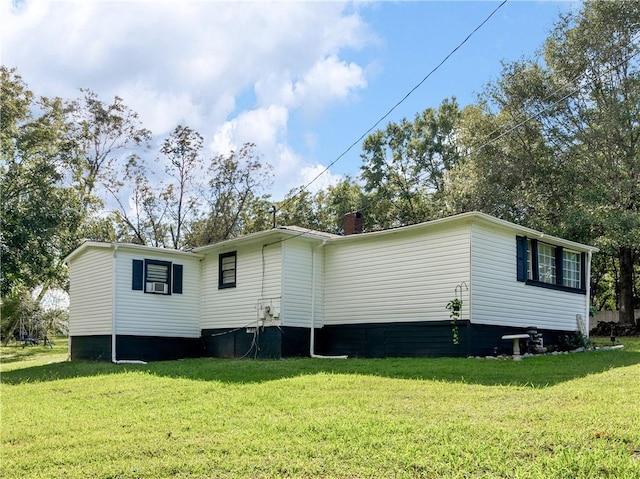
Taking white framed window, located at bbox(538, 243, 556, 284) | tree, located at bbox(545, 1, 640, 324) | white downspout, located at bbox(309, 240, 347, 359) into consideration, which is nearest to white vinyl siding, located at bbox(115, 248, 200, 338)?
white downspout, located at bbox(309, 240, 347, 359)

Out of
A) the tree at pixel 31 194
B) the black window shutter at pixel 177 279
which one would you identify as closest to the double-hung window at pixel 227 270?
the black window shutter at pixel 177 279

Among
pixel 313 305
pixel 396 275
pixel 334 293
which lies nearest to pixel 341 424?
pixel 396 275

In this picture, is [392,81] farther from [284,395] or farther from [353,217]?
[284,395]

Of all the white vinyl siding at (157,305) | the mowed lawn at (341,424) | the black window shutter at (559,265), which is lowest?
the mowed lawn at (341,424)

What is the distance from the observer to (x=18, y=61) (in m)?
21.3

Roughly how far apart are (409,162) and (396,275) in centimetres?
2069

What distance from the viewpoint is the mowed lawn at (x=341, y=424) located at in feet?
15.4

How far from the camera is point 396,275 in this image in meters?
13.4

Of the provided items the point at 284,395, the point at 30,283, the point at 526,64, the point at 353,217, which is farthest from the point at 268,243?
the point at 526,64

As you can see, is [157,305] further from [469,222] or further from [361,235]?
[469,222]

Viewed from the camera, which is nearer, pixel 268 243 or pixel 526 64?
pixel 268 243

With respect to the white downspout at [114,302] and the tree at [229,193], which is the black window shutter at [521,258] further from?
the tree at [229,193]

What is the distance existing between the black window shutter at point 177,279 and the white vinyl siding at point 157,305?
0.12 m

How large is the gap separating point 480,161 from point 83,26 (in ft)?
56.3
